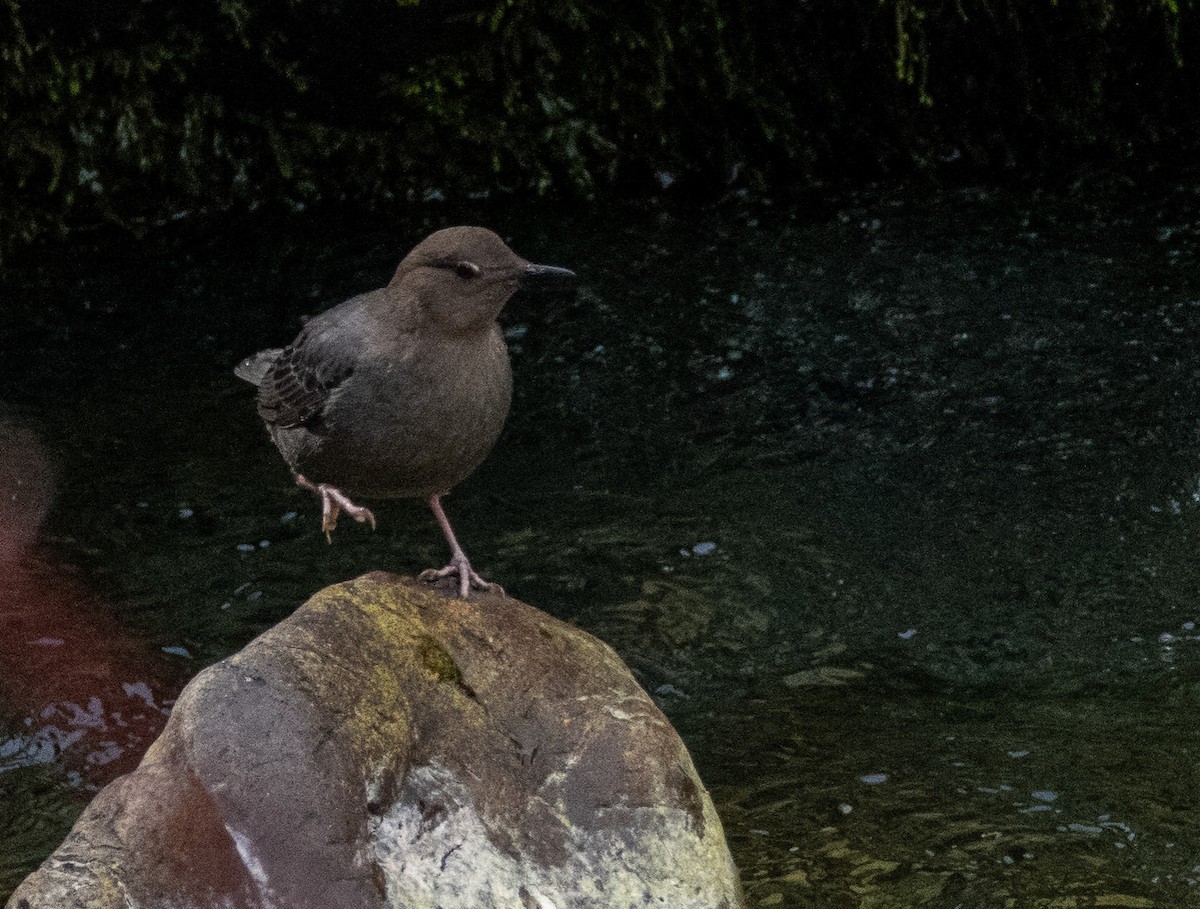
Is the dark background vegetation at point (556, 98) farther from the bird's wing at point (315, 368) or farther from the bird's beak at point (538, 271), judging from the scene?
the bird's beak at point (538, 271)

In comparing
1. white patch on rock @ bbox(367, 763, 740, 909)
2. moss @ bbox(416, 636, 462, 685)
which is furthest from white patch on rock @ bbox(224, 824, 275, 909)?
moss @ bbox(416, 636, 462, 685)

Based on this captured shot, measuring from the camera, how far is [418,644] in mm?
3541

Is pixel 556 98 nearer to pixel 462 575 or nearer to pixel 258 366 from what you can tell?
pixel 258 366

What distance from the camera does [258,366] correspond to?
15.7 feet

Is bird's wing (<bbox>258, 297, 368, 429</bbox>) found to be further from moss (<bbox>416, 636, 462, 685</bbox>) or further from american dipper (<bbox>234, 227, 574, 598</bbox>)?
moss (<bbox>416, 636, 462, 685</bbox>)

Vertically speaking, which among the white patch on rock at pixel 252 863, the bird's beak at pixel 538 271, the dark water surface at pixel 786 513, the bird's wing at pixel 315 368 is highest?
the bird's beak at pixel 538 271

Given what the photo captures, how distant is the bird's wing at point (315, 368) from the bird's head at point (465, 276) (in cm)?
24

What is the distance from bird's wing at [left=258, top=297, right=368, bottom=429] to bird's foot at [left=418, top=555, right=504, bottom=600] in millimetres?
496

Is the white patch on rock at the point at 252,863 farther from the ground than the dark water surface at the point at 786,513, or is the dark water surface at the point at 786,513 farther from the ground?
the white patch on rock at the point at 252,863

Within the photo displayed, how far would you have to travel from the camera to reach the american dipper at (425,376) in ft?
12.4

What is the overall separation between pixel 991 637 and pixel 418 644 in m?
2.11

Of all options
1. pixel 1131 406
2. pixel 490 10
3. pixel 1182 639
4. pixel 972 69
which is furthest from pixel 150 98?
pixel 1182 639

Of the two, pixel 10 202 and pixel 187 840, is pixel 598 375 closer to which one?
pixel 10 202

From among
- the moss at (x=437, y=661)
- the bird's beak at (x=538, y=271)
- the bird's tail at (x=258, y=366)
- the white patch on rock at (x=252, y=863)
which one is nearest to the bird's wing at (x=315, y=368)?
the bird's tail at (x=258, y=366)
